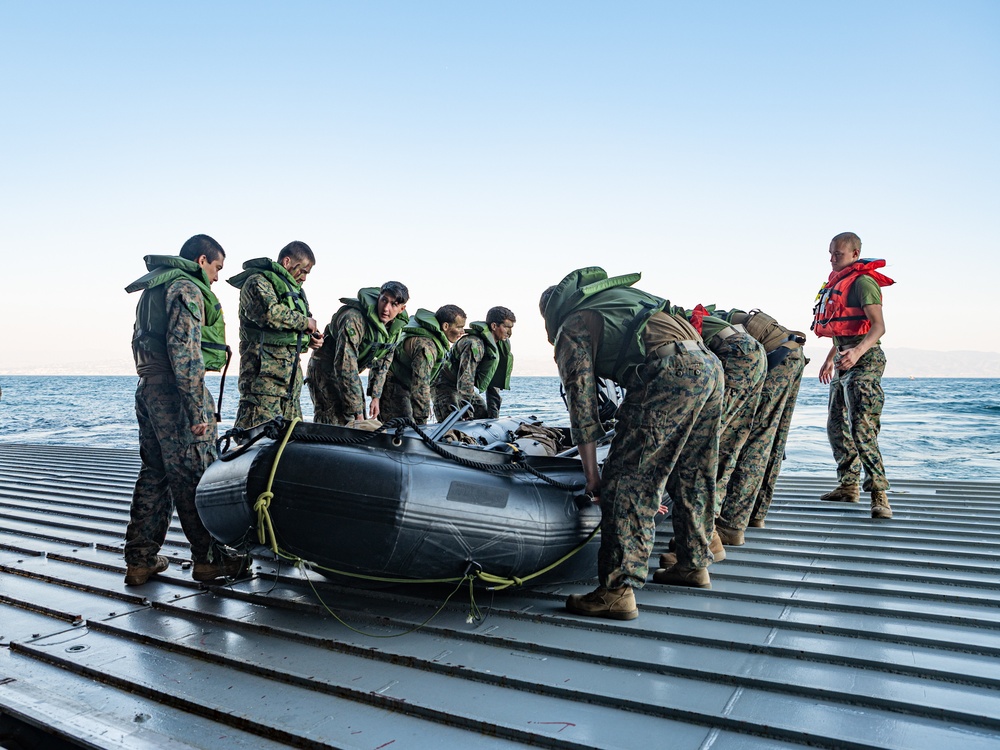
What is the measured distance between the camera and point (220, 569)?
3182 mm

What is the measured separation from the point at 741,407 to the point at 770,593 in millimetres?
1124

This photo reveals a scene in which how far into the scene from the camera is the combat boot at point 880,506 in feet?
14.5

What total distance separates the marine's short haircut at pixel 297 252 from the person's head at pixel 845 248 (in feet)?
11.8

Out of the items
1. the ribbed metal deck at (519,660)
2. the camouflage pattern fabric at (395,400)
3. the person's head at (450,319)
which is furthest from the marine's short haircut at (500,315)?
the ribbed metal deck at (519,660)

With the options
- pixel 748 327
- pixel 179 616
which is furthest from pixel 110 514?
pixel 748 327

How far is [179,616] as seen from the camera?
272cm

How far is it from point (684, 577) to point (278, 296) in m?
2.79

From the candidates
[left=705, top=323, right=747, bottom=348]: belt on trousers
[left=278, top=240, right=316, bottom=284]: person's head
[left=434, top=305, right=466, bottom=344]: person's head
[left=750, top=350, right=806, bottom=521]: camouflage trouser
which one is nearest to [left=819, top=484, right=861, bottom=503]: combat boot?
[left=750, top=350, right=806, bottom=521]: camouflage trouser

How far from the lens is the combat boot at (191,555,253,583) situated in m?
3.14

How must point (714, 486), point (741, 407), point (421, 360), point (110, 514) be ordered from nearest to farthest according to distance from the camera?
point (714, 486) < point (741, 407) < point (110, 514) < point (421, 360)

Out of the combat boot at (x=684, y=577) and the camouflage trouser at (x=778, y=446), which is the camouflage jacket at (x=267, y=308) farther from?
the camouflage trouser at (x=778, y=446)

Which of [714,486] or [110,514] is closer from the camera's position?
[714,486]

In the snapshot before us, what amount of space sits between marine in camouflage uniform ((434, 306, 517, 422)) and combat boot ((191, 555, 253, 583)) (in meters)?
3.47

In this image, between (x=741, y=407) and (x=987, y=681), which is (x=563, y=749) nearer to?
(x=987, y=681)
